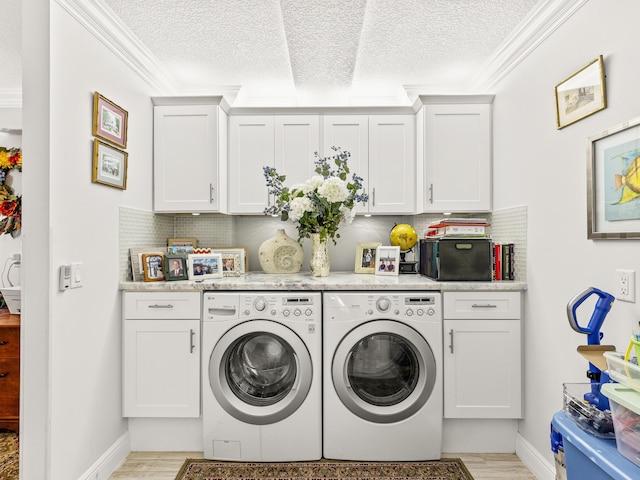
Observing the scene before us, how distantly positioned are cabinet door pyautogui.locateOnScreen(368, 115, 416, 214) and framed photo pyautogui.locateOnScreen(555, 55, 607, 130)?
106cm

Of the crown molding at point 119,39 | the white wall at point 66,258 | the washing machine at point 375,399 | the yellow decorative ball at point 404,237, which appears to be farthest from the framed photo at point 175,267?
the yellow decorative ball at point 404,237

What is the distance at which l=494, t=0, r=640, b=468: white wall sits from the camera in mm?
1544

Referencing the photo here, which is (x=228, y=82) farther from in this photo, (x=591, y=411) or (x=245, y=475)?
(x=591, y=411)

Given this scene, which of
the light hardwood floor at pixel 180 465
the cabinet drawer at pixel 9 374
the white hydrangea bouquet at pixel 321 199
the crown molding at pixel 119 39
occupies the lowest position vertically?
the light hardwood floor at pixel 180 465

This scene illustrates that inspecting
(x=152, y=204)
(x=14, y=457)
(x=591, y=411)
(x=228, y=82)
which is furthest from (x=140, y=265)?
(x=591, y=411)

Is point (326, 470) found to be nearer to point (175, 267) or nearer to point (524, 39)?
point (175, 267)

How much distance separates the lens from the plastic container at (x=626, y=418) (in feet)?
3.42

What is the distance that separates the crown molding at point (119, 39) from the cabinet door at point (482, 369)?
2490 mm

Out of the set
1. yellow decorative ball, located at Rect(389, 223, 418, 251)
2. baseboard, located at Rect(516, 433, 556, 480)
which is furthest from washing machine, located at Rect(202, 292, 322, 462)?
baseboard, located at Rect(516, 433, 556, 480)

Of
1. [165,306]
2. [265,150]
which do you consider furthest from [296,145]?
[165,306]

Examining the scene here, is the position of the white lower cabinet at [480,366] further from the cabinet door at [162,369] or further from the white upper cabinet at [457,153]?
the cabinet door at [162,369]

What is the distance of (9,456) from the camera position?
2279 millimetres

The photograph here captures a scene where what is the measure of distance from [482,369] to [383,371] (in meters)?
0.58

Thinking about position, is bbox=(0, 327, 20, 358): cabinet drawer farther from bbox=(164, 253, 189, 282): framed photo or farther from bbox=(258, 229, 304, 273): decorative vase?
bbox=(258, 229, 304, 273): decorative vase
